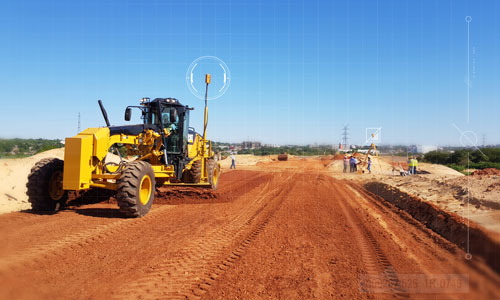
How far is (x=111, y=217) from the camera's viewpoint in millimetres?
8414

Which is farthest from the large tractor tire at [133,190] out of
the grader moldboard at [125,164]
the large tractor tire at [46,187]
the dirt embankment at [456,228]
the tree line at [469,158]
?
the tree line at [469,158]

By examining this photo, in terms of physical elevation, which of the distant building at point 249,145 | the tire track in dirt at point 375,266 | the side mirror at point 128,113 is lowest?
the tire track in dirt at point 375,266

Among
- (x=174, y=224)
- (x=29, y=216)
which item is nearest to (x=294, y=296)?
(x=174, y=224)

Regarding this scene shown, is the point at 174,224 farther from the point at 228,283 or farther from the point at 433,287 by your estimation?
the point at 433,287

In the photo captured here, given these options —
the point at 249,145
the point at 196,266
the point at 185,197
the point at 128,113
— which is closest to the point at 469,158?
the point at 185,197

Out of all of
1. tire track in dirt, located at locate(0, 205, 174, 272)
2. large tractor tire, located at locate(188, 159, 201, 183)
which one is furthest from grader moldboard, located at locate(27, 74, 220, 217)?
tire track in dirt, located at locate(0, 205, 174, 272)

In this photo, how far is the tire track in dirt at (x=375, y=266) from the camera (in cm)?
454

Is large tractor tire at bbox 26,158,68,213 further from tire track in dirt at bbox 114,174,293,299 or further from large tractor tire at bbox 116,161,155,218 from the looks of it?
tire track in dirt at bbox 114,174,293,299

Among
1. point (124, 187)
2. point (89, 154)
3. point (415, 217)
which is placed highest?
point (89, 154)

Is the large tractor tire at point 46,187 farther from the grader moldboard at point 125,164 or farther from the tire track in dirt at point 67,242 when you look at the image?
the tire track in dirt at point 67,242

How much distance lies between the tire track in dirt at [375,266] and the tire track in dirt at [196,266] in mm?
2072

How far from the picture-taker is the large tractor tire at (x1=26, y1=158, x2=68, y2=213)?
8312 mm

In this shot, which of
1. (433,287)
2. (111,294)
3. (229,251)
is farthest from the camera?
(229,251)

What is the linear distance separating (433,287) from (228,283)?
2612 mm
